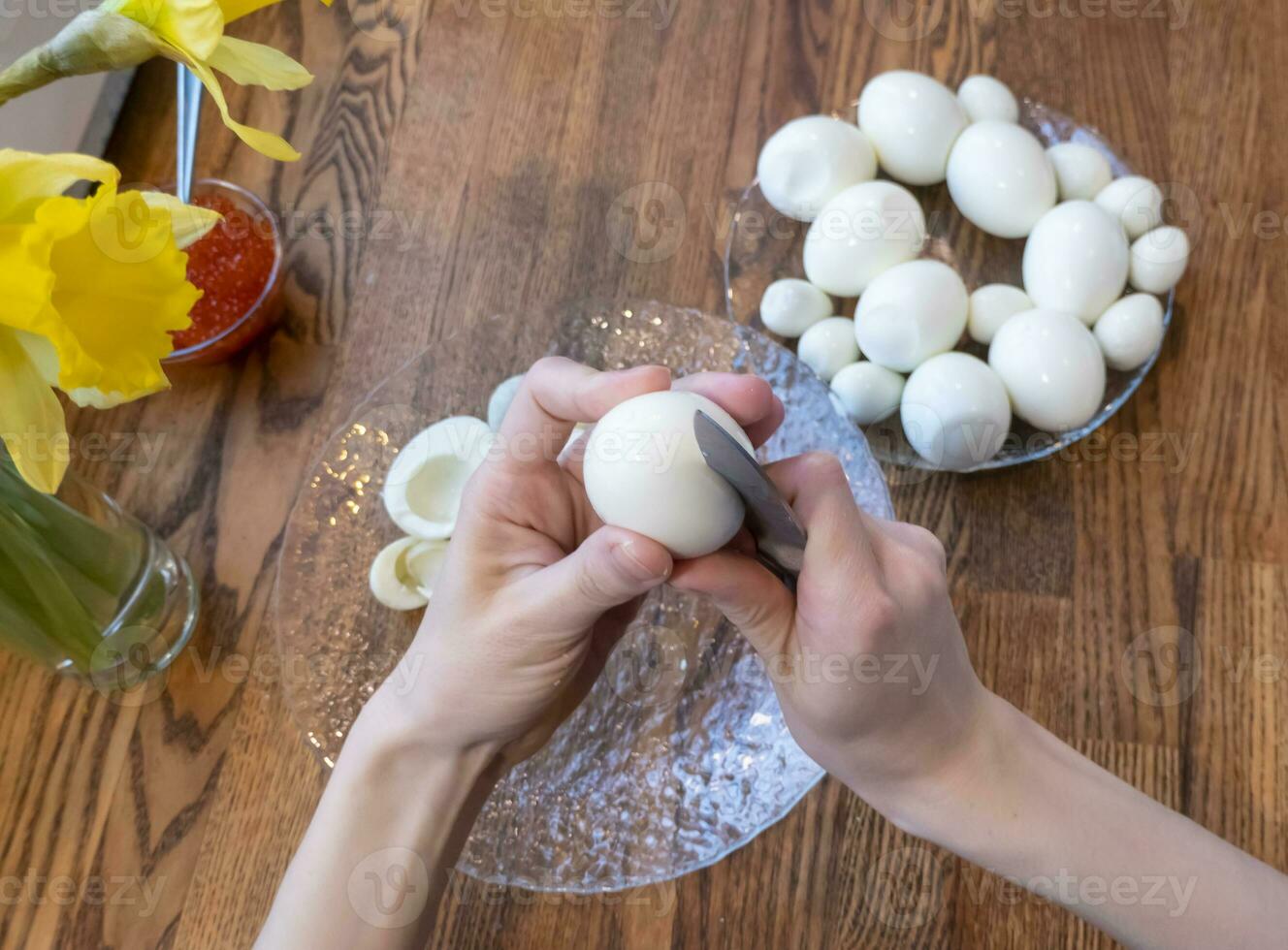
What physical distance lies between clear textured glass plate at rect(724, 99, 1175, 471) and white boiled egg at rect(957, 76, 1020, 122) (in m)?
0.03

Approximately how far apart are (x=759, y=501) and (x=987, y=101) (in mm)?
572

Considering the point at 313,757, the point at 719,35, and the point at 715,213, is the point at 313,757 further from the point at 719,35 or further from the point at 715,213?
the point at 719,35

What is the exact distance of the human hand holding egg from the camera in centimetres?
53

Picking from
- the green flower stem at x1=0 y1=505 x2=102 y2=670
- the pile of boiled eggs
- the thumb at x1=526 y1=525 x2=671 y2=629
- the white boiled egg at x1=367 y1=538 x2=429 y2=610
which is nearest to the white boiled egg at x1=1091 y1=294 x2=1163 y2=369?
the pile of boiled eggs

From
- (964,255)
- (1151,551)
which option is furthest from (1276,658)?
(964,255)

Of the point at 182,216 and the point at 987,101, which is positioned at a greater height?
the point at 182,216

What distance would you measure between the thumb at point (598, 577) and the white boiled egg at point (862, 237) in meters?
0.38

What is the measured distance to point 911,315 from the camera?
0.76 metres

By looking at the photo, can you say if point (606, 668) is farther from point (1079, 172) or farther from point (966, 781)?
point (1079, 172)

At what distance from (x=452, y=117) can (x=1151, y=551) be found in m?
0.79

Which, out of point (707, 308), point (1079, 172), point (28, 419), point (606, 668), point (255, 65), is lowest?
point (606, 668)

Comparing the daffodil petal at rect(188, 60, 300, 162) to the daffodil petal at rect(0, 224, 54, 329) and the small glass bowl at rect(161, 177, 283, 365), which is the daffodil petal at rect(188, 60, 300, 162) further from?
the small glass bowl at rect(161, 177, 283, 365)

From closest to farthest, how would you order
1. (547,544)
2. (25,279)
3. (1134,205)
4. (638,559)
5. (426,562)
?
(25,279), (638,559), (547,544), (426,562), (1134,205)

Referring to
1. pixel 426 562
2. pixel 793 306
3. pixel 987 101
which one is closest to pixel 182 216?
pixel 426 562
